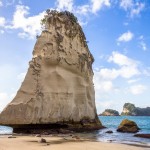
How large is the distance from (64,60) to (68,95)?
433 cm

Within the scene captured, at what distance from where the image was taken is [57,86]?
38.4 metres

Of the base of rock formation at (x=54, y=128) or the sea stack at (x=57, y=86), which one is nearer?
the base of rock formation at (x=54, y=128)

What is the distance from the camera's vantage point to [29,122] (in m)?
34.7

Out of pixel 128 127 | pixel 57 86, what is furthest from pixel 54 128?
pixel 128 127

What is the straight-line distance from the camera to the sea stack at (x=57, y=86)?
3534 centimetres

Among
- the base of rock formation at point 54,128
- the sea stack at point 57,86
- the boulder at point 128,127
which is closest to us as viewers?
the base of rock formation at point 54,128

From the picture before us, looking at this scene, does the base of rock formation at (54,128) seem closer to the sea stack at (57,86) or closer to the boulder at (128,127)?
the sea stack at (57,86)

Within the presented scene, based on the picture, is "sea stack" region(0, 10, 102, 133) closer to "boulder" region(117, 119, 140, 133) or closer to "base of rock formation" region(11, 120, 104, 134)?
"base of rock formation" region(11, 120, 104, 134)

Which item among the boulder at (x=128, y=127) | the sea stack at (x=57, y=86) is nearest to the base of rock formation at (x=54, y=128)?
the sea stack at (x=57, y=86)

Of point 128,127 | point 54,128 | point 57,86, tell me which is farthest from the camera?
point 128,127

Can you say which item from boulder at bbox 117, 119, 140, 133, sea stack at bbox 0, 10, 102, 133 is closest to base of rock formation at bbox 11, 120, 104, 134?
sea stack at bbox 0, 10, 102, 133

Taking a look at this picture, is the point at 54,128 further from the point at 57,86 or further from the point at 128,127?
the point at 128,127

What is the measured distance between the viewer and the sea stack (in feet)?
116

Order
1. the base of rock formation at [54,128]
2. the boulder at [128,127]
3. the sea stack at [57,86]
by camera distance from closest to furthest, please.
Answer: the base of rock formation at [54,128] → the sea stack at [57,86] → the boulder at [128,127]
